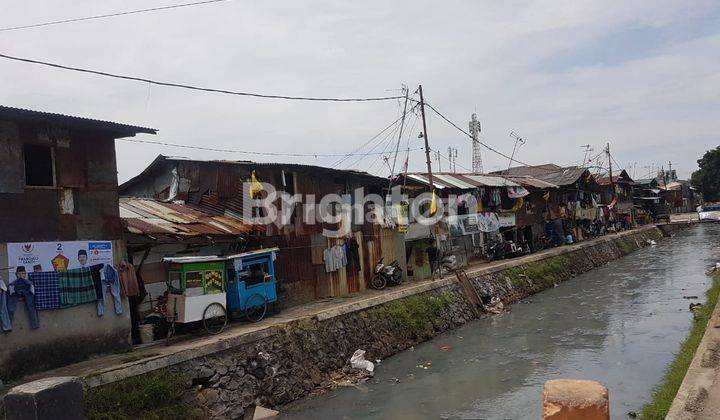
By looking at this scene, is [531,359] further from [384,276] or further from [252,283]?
[252,283]

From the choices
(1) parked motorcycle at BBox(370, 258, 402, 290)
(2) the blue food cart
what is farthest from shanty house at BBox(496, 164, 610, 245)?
(2) the blue food cart

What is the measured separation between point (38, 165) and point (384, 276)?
13736mm

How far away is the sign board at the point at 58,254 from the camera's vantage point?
421 inches

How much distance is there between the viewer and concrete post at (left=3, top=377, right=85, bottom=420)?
3031 millimetres

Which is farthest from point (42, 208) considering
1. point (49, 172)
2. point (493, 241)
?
point (493, 241)

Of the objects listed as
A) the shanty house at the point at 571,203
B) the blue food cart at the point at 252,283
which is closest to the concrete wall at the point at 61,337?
the blue food cart at the point at 252,283

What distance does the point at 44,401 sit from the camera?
3062mm

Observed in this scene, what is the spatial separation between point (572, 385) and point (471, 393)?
9140 mm

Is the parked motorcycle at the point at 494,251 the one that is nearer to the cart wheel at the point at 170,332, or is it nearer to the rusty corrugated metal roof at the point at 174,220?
the rusty corrugated metal roof at the point at 174,220

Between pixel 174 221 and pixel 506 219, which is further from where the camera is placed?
pixel 506 219

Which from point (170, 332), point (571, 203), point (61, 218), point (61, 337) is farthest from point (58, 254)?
point (571, 203)

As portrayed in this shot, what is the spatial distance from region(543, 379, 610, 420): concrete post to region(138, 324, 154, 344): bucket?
11.0 meters

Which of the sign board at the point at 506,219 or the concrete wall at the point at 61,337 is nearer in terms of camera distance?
the concrete wall at the point at 61,337

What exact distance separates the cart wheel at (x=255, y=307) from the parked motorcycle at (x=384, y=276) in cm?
710
